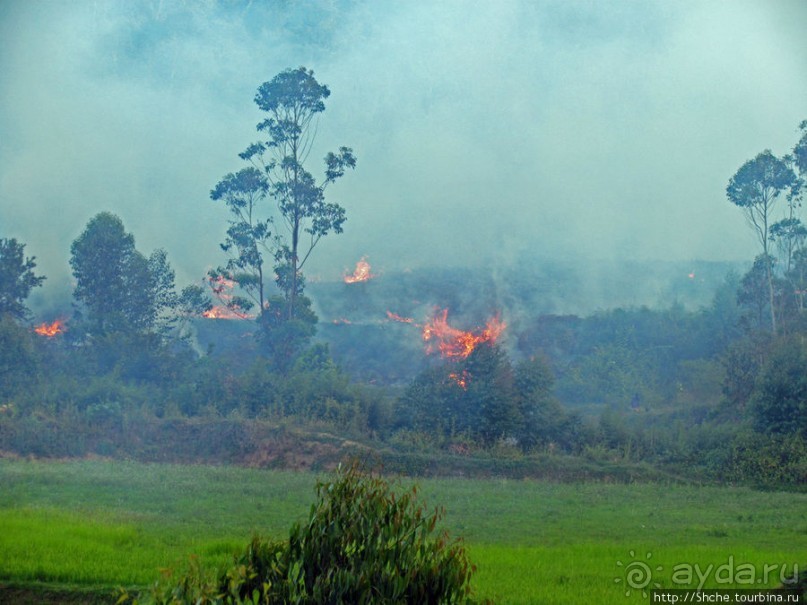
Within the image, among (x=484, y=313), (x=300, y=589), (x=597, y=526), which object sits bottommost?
(x=597, y=526)

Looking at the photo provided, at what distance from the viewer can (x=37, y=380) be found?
31641mm

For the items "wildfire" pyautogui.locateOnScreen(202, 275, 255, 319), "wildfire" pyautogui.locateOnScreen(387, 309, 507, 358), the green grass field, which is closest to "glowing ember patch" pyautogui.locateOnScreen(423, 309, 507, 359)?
"wildfire" pyautogui.locateOnScreen(387, 309, 507, 358)

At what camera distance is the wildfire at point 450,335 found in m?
33.0

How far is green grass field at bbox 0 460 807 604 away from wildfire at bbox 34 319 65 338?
18.2 meters

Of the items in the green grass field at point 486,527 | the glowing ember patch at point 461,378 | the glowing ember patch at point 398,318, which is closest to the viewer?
the green grass field at point 486,527

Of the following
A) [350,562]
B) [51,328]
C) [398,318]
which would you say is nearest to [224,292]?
[51,328]

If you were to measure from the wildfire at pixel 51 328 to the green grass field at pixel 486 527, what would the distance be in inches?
716

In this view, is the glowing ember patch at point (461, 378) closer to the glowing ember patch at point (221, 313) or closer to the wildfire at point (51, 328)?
the glowing ember patch at point (221, 313)

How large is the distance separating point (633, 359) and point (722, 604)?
33.0m

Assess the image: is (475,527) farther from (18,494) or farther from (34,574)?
(18,494)

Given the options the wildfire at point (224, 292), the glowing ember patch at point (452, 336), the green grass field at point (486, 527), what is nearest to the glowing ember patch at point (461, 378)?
the glowing ember patch at point (452, 336)

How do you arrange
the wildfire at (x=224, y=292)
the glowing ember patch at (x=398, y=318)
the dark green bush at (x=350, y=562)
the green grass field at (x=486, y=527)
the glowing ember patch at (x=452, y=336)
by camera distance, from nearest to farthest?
the dark green bush at (x=350, y=562)
the green grass field at (x=486, y=527)
the glowing ember patch at (x=452, y=336)
the wildfire at (x=224, y=292)
the glowing ember patch at (x=398, y=318)

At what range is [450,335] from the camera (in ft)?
120

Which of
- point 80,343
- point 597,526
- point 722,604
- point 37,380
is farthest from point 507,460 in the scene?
point 80,343
